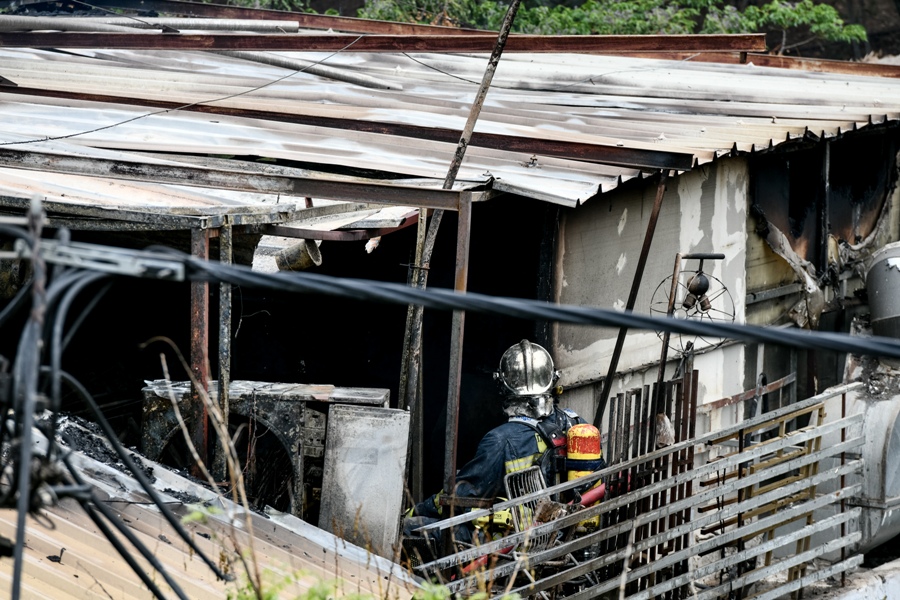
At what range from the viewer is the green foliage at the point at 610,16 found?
1823 cm

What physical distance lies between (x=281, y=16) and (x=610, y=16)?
6464mm

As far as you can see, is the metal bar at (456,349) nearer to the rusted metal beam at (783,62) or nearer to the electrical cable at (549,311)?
the electrical cable at (549,311)

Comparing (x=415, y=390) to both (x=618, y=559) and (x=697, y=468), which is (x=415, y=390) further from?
(x=697, y=468)

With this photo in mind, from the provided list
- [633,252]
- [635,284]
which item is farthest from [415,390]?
[633,252]

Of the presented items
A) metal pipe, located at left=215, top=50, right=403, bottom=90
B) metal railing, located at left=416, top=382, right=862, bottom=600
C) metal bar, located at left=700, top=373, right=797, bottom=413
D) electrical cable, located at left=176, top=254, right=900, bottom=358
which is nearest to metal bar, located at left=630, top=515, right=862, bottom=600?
metal railing, located at left=416, top=382, right=862, bottom=600

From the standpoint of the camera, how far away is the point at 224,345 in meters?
5.67

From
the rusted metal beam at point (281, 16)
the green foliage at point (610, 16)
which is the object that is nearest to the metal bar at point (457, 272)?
the rusted metal beam at point (281, 16)

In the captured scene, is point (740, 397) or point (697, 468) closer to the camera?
point (697, 468)

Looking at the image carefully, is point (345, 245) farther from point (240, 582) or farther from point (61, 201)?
point (240, 582)

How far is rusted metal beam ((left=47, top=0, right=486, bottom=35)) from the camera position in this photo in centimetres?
1416

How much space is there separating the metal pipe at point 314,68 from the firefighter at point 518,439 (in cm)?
466

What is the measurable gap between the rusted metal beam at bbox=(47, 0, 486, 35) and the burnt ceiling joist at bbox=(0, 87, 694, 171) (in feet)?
17.5

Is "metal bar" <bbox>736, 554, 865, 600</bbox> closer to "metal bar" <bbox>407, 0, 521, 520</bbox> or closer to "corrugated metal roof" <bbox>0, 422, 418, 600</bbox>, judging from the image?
"metal bar" <bbox>407, 0, 521, 520</bbox>

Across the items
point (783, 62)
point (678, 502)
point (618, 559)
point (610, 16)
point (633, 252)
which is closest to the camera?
point (618, 559)
